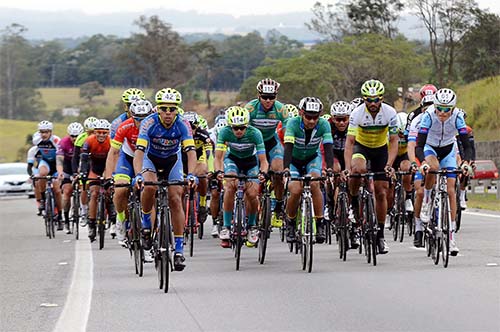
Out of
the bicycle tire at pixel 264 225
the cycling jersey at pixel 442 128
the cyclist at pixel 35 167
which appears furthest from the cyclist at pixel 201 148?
the cyclist at pixel 35 167

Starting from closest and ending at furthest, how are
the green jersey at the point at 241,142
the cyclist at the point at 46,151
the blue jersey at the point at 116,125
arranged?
the green jersey at the point at 241,142 < the blue jersey at the point at 116,125 < the cyclist at the point at 46,151

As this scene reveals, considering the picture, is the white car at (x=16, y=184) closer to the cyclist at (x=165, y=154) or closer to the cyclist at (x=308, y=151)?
the cyclist at (x=308, y=151)

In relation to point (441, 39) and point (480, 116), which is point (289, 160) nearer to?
point (480, 116)

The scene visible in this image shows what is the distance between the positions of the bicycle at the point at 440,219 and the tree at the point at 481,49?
5259cm

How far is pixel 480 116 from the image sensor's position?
2299 inches

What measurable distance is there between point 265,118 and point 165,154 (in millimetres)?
4699

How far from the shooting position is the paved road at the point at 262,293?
1073 centimetres

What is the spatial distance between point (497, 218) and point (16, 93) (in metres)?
127

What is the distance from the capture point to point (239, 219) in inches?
620

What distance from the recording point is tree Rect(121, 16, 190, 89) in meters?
102

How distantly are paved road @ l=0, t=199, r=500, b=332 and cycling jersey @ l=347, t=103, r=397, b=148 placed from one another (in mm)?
1619

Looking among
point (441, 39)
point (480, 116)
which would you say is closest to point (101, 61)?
point (441, 39)

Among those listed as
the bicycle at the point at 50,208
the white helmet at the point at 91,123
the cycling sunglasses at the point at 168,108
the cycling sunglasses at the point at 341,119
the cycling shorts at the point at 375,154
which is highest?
the cycling sunglasses at the point at 168,108

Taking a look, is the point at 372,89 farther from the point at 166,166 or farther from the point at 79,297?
the point at 79,297
